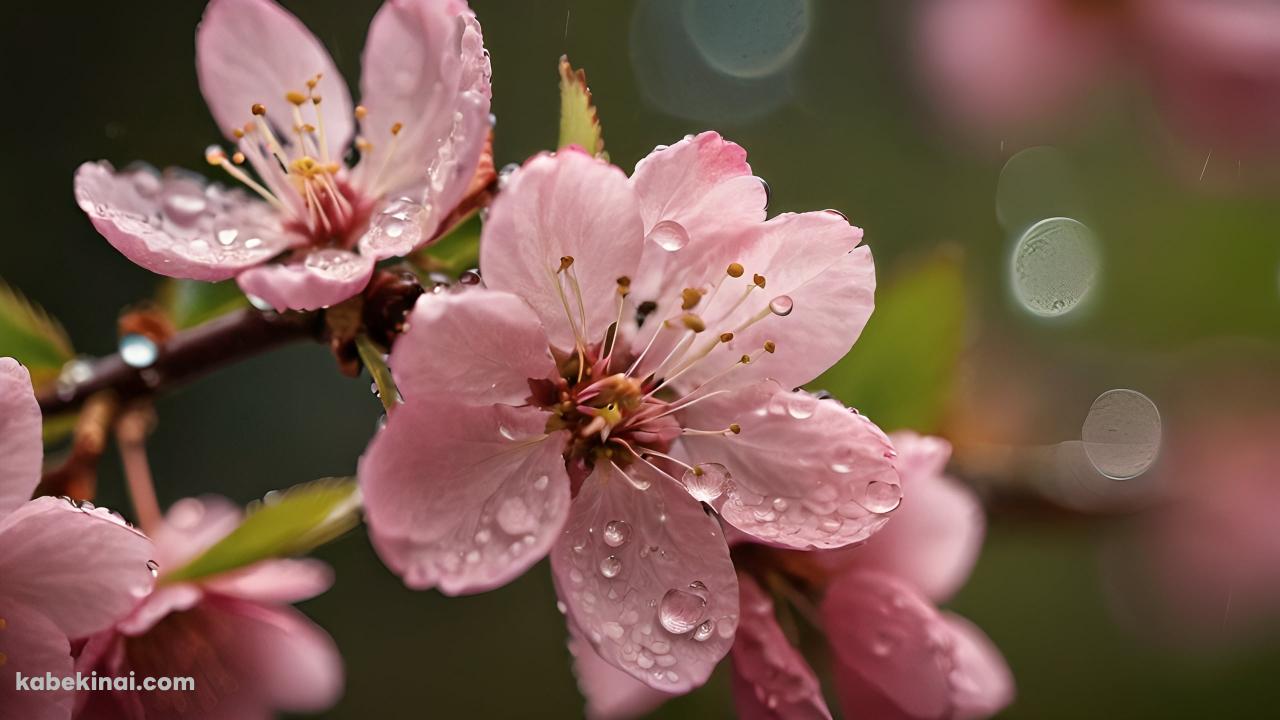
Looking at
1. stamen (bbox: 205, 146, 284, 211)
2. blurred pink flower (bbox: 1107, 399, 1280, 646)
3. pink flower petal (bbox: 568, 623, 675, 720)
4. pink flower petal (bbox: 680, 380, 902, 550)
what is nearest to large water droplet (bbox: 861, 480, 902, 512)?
pink flower petal (bbox: 680, 380, 902, 550)

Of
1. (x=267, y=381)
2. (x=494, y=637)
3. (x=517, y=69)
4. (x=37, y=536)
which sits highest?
(x=517, y=69)

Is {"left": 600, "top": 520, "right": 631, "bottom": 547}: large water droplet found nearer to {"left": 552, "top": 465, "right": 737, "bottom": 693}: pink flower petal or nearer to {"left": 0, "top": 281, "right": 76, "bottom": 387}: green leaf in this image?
{"left": 552, "top": 465, "right": 737, "bottom": 693}: pink flower petal

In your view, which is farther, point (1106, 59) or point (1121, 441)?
point (1106, 59)

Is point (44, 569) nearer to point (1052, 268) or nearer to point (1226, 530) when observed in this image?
point (1052, 268)

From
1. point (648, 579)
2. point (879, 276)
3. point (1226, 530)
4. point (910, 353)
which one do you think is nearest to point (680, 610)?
point (648, 579)

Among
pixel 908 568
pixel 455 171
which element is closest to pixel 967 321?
pixel 908 568

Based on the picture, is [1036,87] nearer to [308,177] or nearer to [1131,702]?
[1131,702]
